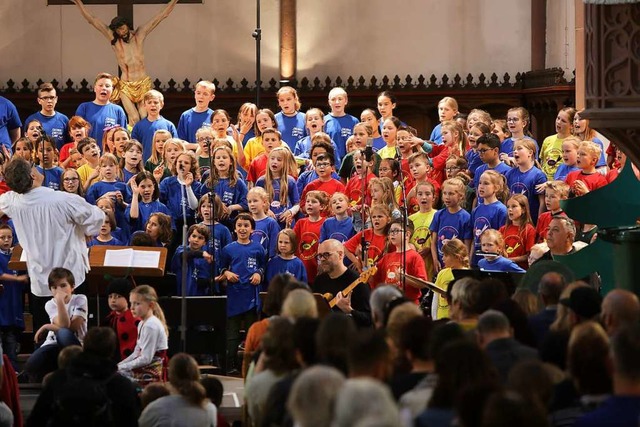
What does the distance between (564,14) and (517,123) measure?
171 inches

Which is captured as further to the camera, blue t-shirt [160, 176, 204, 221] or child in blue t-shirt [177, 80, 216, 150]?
child in blue t-shirt [177, 80, 216, 150]

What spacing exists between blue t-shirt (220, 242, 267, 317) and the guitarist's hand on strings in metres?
1.17

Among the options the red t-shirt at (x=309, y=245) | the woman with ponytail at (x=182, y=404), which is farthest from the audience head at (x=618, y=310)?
the red t-shirt at (x=309, y=245)

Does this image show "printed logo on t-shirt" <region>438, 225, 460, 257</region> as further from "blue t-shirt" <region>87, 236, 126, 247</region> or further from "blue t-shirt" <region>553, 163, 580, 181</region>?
"blue t-shirt" <region>87, 236, 126, 247</region>

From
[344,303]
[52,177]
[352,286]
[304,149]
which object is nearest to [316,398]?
[344,303]

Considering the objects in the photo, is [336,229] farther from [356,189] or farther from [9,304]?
[9,304]

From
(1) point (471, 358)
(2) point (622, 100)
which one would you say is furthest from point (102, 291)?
(1) point (471, 358)

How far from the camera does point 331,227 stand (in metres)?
12.2

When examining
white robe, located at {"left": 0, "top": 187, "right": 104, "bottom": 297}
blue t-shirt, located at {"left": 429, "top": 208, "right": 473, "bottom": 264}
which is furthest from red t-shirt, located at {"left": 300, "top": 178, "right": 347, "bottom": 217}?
white robe, located at {"left": 0, "top": 187, "right": 104, "bottom": 297}

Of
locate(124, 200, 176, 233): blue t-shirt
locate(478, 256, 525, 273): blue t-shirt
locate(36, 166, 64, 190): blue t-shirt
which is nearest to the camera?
locate(478, 256, 525, 273): blue t-shirt

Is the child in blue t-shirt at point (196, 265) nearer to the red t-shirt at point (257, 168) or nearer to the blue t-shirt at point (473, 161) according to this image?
the red t-shirt at point (257, 168)

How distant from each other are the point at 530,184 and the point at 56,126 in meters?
4.92

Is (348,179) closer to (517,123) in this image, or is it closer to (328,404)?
(517,123)

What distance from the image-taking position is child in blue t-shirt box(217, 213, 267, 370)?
11789mm
